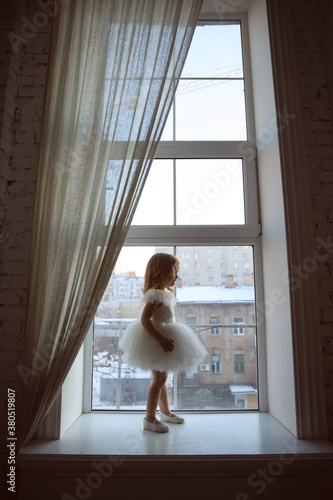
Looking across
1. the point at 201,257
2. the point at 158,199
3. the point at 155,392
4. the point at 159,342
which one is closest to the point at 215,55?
the point at 158,199

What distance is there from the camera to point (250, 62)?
2.21 meters

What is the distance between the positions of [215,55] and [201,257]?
1.38m

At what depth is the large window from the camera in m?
1.93

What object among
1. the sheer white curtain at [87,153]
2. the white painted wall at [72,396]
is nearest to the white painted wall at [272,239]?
the sheer white curtain at [87,153]

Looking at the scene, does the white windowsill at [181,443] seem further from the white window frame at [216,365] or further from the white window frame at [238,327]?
the white window frame at [238,327]

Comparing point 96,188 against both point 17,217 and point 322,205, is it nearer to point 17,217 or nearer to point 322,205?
point 17,217

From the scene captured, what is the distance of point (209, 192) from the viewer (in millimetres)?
2068

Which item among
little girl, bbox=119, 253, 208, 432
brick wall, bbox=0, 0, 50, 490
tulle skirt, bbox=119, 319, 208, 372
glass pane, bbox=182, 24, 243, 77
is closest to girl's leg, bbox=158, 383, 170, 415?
little girl, bbox=119, 253, 208, 432

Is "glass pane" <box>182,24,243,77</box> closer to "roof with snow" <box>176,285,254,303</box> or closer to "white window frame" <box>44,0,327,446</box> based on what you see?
"white window frame" <box>44,0,327,446</box>

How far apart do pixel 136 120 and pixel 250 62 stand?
106cm

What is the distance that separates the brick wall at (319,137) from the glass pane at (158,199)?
787 millimetres

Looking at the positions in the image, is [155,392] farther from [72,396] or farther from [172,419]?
[72,396]

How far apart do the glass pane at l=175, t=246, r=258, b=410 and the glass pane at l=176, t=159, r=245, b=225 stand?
0.19 meters

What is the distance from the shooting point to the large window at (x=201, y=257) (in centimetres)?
193
